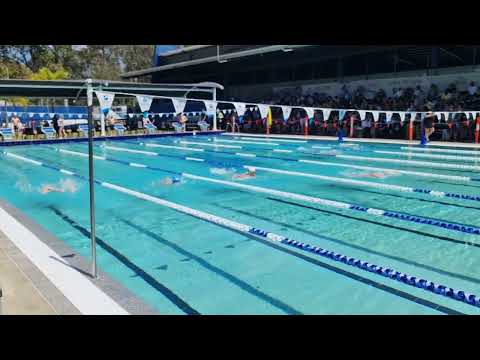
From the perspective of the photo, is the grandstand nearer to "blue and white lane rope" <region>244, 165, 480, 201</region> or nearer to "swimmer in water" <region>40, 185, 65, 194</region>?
"blue and white lane rope" <region>244, 165, 480, 201</region>

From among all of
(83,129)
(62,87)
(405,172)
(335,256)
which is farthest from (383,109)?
(335,256)

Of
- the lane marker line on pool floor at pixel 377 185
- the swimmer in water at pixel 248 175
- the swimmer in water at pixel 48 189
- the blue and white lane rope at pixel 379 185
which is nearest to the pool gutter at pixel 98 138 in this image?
the lane marker line on pool floor at pixel 377 185

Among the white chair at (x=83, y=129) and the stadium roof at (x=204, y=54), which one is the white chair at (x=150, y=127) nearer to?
the white chair at (x=83, y=129)

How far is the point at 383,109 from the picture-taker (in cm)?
2005

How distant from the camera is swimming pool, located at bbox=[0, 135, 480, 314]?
390cm

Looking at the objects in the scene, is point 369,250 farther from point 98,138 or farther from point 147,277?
point 98,138

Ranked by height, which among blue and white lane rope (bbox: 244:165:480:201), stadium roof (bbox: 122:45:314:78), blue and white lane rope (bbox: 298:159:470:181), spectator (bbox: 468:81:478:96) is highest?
stadium roof (bbox: 122:45:314:78)

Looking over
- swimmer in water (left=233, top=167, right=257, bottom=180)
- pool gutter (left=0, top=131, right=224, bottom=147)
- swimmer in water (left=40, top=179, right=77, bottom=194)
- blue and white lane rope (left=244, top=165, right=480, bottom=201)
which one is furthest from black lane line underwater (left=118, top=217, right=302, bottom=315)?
pool gutter (left=0, top=131, right=224, bottom=147)

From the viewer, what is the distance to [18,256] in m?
4.37

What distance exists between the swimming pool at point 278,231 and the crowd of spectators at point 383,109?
5.72 m

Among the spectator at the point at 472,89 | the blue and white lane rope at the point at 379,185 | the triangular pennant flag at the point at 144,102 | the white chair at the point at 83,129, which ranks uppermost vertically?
the spectator at the point at 472,89

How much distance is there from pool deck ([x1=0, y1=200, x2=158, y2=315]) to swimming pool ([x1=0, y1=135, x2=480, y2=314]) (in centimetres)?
30

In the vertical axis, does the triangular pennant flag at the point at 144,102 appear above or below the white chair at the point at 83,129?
above

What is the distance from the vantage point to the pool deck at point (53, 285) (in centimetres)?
323
